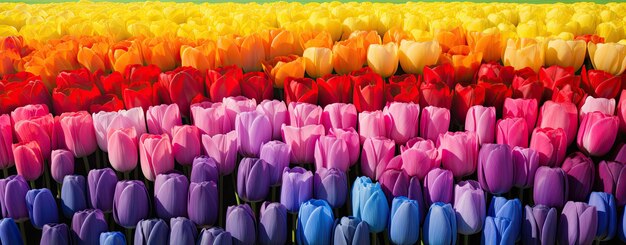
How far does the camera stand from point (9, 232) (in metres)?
1.45

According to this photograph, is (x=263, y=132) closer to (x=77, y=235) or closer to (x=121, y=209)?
(x=121, y=209)

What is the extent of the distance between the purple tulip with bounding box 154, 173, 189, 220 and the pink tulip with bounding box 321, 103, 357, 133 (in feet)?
1.50

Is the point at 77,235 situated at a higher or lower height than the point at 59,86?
lower

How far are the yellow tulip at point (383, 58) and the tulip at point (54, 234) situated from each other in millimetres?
1231

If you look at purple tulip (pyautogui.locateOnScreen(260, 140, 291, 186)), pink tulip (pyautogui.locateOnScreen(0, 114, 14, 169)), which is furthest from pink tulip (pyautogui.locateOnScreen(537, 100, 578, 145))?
pink tulip (pyautogui.locateOnScreen(0, 114, 14, 169))

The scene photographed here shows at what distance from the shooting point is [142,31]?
312 centimetres

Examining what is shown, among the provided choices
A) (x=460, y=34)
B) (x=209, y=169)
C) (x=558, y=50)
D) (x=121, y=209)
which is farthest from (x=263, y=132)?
(x=460, y=34)

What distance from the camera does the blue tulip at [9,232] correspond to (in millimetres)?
1442

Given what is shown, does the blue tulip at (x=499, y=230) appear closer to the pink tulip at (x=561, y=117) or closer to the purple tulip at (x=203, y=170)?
the pink tulip at (x=561, y=117)

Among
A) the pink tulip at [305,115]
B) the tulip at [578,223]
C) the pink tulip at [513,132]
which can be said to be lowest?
the tulip at [578,223]

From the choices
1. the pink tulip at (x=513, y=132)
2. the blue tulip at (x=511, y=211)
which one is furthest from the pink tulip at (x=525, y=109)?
the blue tulip at (x=511, y=211)

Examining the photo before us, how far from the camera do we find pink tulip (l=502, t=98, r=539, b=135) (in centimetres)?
173

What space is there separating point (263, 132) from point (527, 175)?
681 millimetres

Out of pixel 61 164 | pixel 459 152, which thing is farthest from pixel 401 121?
pixel 61 164
